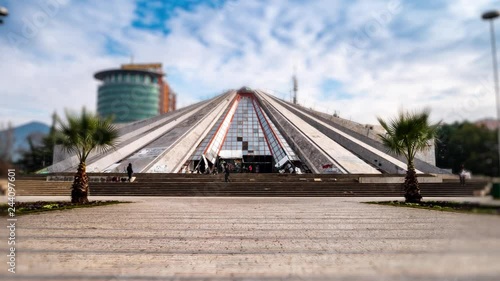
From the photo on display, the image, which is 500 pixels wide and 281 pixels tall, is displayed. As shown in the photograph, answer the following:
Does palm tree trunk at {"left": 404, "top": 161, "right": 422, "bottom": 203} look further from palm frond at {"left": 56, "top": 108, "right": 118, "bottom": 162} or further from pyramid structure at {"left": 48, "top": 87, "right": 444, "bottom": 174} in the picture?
palm frond at {"left": 56, "top": 108, "right": 118, "bottom": 162}

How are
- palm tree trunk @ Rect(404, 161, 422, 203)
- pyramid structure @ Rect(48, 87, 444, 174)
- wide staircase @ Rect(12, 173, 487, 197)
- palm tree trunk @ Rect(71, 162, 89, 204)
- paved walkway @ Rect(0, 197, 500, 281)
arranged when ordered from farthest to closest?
pyramid structure @ Rect(48, 87, 444, 174)
wide staircase @ Rect(12, 173, 487, 197)
palm tree trunk @ Rect(404, 161, 422, 203)
palm tree trunk @ Rect(71, 162, 89, 204)
paved walkway @ Rect(0, 197, 500, 281)

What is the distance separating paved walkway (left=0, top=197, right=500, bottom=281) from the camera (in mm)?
2242

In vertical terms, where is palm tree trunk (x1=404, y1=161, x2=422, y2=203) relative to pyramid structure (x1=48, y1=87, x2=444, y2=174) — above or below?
below

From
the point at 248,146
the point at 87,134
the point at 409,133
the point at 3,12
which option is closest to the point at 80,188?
the point at 87,134

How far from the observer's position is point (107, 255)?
495cm

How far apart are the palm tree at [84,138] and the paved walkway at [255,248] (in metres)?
3.54

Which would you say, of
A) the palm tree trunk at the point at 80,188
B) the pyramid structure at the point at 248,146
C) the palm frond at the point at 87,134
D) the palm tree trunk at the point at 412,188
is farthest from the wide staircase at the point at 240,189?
the palm frond at the point at 87,134

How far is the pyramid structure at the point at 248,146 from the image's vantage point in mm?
25250

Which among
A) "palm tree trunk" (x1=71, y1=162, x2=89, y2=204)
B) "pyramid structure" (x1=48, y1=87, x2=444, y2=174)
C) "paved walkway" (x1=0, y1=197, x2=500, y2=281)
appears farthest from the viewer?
"pyramid structure" (x1=48, y1=87, x2=444, y2=174)

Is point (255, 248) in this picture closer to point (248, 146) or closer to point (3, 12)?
point (3, 12)

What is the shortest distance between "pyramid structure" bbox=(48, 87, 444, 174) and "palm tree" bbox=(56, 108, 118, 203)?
756cm

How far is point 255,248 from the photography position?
559 centimetres

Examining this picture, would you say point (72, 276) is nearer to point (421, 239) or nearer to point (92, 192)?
point (421, 239)

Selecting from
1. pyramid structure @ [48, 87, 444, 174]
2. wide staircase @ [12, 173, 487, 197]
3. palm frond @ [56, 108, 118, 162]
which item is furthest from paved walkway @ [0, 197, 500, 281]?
pyramid structure @ [48, 87, 444, 174]
